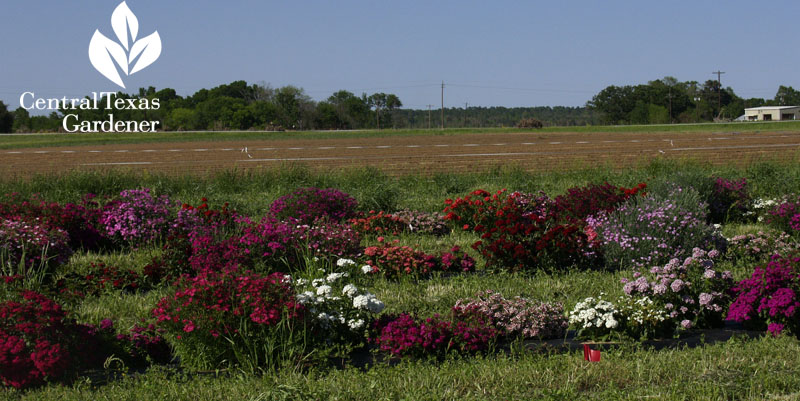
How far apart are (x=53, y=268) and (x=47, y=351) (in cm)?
296

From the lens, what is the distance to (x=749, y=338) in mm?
4773

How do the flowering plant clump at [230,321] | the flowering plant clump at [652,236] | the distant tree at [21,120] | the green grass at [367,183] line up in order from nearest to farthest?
the flowering plant clump at [230,321] < the flowering plant clump at [652,236] < the green grass at [367,183] < the distant tree at [21,120]

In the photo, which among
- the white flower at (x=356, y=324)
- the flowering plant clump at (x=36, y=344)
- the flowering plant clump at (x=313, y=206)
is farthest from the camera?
the flowering plant clump at (x=313, y=206)

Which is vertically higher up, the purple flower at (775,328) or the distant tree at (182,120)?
the distant tree at (182,120)

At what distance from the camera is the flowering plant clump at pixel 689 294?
4977 mm

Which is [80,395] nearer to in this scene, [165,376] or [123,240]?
[165,376]

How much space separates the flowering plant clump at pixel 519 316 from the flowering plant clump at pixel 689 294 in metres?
0.65

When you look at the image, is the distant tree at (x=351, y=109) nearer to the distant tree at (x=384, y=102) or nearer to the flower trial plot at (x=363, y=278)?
the distant tree at (x=384, y=102)

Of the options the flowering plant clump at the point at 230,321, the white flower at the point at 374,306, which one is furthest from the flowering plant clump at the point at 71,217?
the white flower at the point at 374,306

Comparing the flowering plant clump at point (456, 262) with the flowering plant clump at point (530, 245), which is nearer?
the flowering plant clump at point (530, 245)

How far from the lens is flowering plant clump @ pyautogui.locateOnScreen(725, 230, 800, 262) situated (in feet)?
22.5

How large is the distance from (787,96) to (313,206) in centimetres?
14856

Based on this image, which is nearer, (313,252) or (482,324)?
(482,324)

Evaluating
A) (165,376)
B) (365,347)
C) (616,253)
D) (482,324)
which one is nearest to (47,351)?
(165,376)
